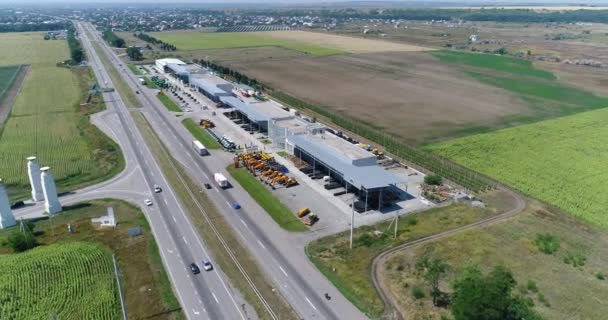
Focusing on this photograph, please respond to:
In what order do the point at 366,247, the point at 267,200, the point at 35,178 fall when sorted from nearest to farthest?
the point at 366,247
the point at 35,178
the point at 267,200

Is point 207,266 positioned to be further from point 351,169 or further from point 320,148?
point 320,148

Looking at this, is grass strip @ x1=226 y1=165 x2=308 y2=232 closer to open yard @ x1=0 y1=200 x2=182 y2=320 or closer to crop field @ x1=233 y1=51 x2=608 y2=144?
open yard @ x1=0 y1=200 x2=182 y2=320

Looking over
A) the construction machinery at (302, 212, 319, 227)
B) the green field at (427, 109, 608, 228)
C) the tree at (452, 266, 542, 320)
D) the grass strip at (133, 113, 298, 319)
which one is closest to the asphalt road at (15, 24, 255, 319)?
the grass strip at (133, 113, 298, 319)

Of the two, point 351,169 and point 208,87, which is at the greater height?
point 208,87

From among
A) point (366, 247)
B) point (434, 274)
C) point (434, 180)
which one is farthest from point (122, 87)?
point (434, 274)

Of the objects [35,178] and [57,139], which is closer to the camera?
[35,178]

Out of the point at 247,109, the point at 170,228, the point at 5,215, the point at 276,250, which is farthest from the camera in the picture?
the point at 247,109

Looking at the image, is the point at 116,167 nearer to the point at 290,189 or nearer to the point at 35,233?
the point at 35,233
